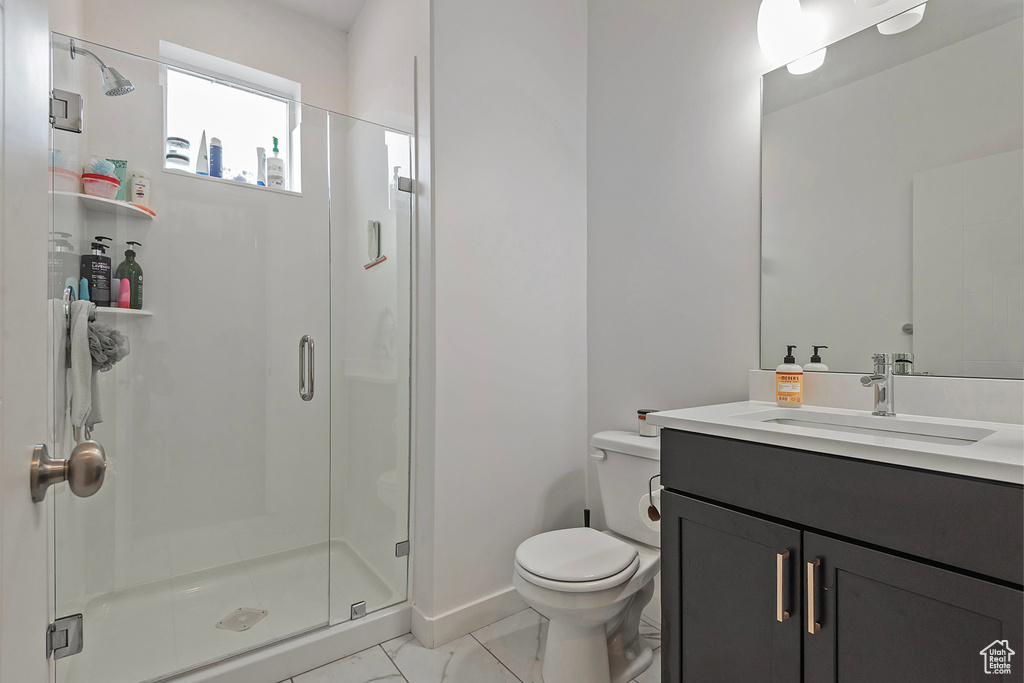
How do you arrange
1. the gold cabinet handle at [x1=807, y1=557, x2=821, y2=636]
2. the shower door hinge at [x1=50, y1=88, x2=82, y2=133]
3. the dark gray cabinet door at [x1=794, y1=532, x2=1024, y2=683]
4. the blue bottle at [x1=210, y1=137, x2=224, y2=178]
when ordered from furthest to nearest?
the blue bottle at [x1=210, y1=137, x2=224, y2=178] → the shower door hinge at [x1=50, y1=88, x2=82, y2=133] → the gold cabinet handle at [x1=807, y1=557, x2=821, y2=636] → the dark gray cabinet door at [x1=794, y1=532, x2=1024, y2=683]

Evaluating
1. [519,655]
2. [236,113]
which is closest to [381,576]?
[519,655]

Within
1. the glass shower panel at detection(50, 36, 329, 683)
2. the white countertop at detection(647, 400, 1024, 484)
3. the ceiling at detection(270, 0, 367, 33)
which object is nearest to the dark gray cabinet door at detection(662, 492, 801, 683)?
the white countertop at detection(647, 400, 1024, 484)

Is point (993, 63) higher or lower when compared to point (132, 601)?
higher

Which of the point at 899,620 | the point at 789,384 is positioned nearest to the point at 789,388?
the point at 789,384

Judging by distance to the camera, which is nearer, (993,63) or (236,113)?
(993,63)

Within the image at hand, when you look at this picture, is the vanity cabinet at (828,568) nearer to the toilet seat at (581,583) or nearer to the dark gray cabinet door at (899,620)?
the dark gray cabinet door at (899,620)

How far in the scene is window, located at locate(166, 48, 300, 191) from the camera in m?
1.71

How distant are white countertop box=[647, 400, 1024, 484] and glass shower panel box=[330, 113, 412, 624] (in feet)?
3.57

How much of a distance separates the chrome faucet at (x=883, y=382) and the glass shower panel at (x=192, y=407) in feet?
5.75

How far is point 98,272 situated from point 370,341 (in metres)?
0.86

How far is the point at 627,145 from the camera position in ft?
6.59

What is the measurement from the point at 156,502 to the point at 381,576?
0.83m

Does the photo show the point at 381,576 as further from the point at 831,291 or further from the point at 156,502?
the point at 831,291

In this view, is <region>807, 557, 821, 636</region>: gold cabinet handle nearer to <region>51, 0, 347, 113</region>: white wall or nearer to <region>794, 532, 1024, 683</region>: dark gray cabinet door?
<region>794, 532, 1024, 683</region>: dark gray cabinet door
